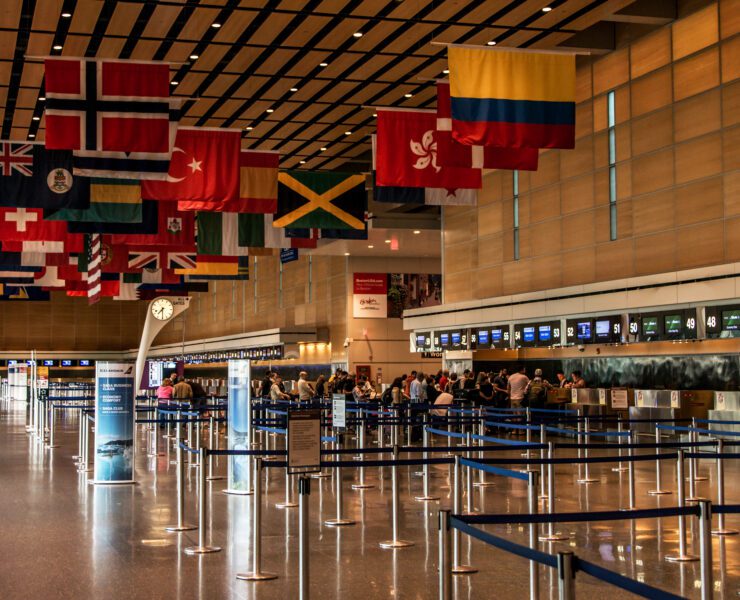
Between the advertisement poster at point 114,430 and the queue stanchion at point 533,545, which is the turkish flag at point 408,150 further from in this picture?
the queue stanchion at point 533,545

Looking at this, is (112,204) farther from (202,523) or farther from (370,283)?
(370,283)

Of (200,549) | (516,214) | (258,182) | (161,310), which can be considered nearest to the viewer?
(200,549)

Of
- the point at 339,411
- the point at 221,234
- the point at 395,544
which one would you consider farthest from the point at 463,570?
the point at 221,234

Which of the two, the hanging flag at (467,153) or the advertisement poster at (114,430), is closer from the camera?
the hanging flag at (467,153)

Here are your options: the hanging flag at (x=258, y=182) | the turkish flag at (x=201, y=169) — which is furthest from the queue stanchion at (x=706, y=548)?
the hanging flag at (x=258, y=182)

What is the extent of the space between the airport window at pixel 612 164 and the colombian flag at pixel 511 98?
31.2ft

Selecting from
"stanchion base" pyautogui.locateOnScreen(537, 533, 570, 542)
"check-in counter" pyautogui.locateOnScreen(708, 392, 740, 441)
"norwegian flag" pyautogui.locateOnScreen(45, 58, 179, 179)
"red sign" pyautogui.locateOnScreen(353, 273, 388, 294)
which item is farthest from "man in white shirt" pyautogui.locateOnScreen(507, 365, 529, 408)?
"red sign" pyautogui.locateOnScreen(353, 273, 388, 294)

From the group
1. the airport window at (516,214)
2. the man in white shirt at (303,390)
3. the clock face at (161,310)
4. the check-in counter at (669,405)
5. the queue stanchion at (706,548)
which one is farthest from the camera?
the clock face at (161,310)

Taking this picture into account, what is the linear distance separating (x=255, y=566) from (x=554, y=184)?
1939cm

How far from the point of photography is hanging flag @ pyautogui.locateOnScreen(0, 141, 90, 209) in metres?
19.1

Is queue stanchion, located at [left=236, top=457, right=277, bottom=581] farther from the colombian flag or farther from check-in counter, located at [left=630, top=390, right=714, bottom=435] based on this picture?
check-in counter, located at [left=630, top=390, right=714, bottom=435]

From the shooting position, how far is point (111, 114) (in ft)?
53.4

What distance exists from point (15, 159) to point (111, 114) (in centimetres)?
528

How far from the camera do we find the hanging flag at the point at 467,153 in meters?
16.1
